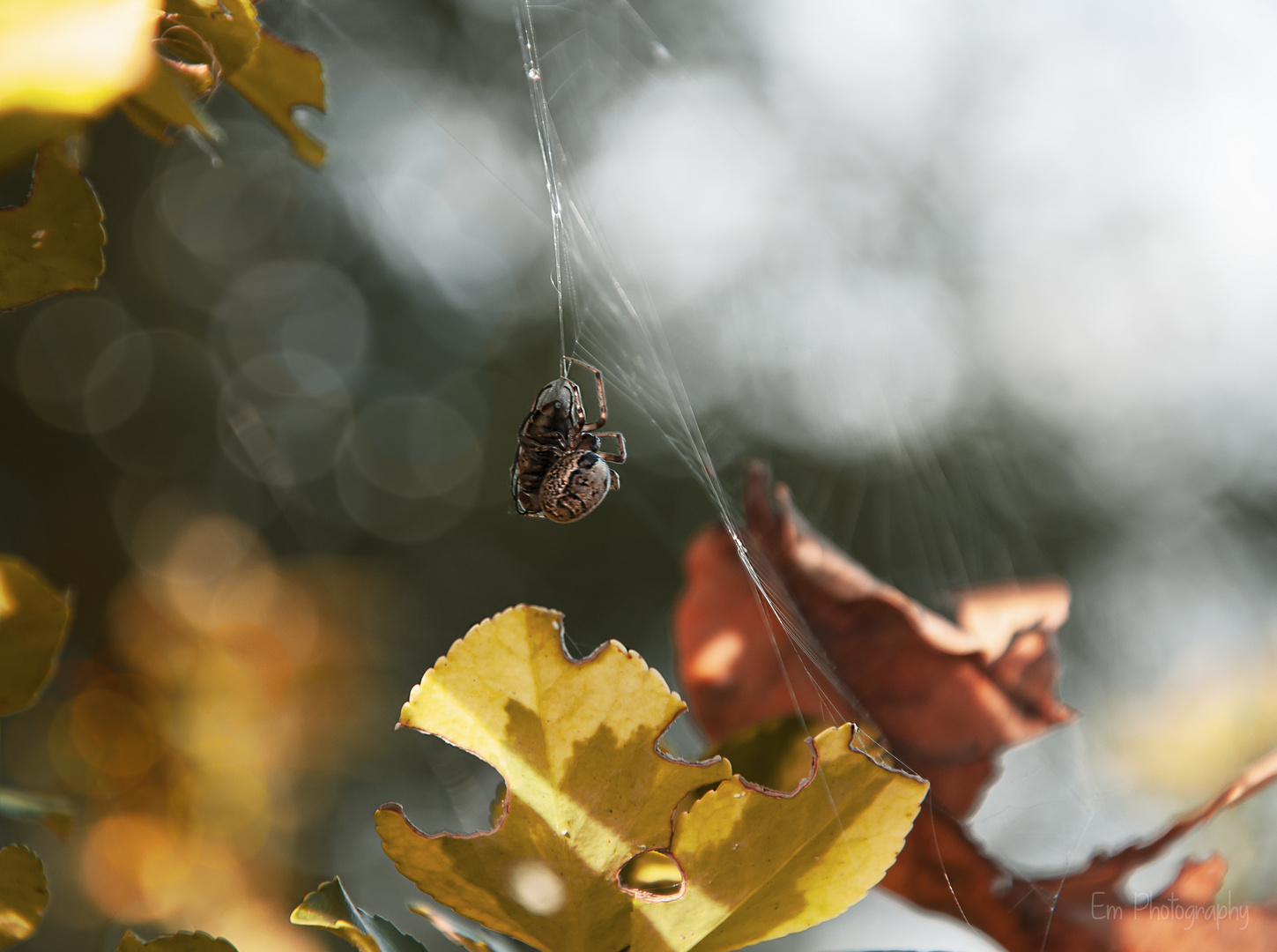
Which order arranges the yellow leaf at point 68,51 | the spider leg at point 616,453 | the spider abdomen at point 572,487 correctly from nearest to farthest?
the yellow leaf at point 68,51 → the spider abdomen at point 572,487 → the spider leg at point 616,453

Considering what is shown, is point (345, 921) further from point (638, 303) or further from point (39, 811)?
point (638, 303)

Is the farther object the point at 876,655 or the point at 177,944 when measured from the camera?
the point at 876,655

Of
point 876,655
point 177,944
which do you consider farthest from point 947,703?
point 177,944

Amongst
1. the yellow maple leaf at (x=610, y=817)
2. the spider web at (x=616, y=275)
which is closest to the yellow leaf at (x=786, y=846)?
the yellow maple leaf at (x=610, y=817)

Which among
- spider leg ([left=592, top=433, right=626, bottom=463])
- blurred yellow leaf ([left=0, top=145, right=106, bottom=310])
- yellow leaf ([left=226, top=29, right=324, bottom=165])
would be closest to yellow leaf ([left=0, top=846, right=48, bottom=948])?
blurred yellow leaf ([left=0, top=145, right=106, bottom=310])

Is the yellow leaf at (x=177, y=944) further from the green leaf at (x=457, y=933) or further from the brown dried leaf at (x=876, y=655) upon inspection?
the brown dried leaf at (x=876, y=655)

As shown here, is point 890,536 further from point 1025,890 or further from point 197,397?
point 197,397

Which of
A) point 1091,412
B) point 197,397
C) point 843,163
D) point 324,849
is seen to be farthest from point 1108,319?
point 197,397
